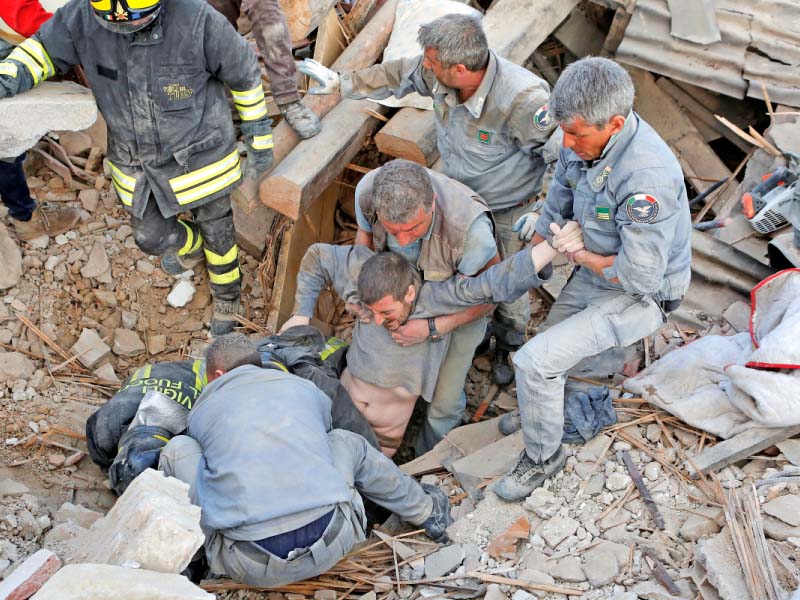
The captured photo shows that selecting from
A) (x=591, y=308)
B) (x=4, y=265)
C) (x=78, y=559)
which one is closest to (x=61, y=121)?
(x=4, y=265)

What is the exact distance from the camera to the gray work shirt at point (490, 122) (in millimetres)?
4336

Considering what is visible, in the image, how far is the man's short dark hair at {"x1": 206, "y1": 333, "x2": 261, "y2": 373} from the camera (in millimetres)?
3738

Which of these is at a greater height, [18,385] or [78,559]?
[78,559]

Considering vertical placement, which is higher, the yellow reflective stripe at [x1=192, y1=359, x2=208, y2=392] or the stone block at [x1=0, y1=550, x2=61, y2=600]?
the stone block at [x1=0, y1=550, x2=61, y2=600]

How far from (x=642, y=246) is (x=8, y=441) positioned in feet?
11.9

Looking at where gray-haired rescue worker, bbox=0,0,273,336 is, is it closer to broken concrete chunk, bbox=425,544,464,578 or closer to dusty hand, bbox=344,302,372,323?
dusty hand, bbox=344,302,372,323

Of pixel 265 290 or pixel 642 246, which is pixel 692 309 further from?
pixel 265 290

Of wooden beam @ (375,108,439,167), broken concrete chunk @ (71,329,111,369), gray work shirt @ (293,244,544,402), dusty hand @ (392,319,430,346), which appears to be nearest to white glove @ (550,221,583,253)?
gray work shirt @ (293,244,544,402)

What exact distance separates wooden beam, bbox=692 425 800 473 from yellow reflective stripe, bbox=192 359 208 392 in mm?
2696

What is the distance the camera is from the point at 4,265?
5.07 m

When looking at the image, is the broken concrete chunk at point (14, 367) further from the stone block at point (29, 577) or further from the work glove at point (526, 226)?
the work glove at point (526, 226)

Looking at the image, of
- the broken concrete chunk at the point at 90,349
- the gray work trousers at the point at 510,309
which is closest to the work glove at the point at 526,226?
the gray work trousers at the point at 510,309

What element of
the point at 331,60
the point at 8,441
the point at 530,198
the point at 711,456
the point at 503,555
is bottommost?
the point at 8,441

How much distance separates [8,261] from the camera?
16.7 ft
